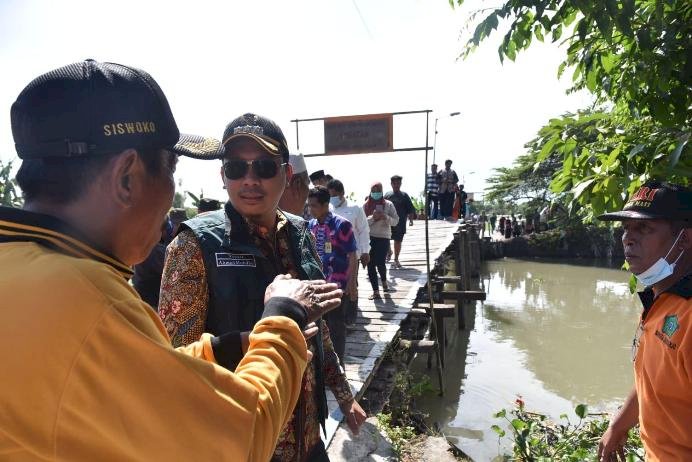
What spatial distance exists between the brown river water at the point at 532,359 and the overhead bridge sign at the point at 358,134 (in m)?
4.63

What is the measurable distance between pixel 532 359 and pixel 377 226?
6.25 meters

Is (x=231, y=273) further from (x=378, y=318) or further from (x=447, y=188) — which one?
(x=447, y=188)

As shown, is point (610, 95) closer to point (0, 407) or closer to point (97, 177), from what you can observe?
point (97, 177)

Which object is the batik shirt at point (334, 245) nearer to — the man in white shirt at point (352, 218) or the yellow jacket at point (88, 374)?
the man in white shirt at point (352, 218)

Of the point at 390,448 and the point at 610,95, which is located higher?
the point at 610,95

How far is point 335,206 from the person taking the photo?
21.5 ft

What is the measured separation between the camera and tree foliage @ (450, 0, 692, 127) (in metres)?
2.05

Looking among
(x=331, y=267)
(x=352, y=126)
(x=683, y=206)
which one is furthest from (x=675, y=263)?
(x=352, y=126)

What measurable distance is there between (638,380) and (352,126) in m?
7.79

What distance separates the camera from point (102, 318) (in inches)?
31.6

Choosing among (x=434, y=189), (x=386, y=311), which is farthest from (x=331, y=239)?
(x=434, y=189)

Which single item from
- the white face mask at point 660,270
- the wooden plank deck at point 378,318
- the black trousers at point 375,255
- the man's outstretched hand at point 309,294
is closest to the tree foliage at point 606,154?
the white face mask at point 660,270

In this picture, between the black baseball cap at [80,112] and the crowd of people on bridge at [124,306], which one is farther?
the black baseball cap at [80,112]

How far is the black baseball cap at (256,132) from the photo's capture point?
203 cm
